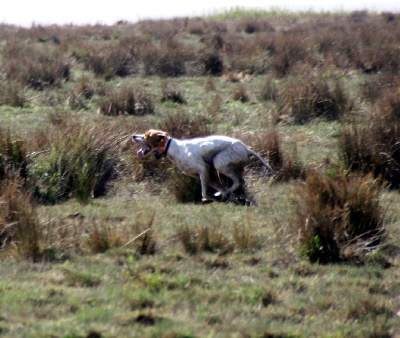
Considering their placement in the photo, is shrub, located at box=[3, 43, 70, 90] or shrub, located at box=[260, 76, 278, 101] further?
shrub, located at box=[3, 43, 70, 90]

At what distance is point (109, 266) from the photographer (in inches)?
261

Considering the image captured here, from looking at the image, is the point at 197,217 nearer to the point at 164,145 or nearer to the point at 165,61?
Result: the point at 164,145

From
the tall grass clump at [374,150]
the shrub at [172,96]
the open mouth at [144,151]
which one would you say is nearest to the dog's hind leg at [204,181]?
the open mouth at [144,151]

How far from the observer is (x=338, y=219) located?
723cm

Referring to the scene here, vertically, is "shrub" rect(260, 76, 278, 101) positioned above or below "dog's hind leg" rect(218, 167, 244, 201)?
above

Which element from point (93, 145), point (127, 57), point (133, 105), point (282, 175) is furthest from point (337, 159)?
point (127, 57)

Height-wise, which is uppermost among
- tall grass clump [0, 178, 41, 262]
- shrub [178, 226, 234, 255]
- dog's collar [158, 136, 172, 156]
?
dog's collar [158, 136, 172, 156]

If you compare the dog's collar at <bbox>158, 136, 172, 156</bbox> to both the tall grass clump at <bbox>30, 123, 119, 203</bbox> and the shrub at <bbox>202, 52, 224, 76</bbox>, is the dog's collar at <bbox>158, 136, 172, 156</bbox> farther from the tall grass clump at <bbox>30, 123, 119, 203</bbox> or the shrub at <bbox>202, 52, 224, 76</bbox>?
the shrub at <bbox>202, 52, 224, 76</bbox>

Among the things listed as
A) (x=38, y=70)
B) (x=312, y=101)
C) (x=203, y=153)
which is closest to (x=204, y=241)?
(x=203, y=153)

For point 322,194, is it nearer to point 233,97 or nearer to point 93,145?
point 93,145

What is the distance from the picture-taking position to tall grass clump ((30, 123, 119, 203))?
9656 millimetres

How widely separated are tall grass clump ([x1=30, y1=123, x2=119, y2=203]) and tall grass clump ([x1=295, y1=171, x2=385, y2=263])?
10.3ft

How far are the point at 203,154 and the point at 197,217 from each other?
103 cm

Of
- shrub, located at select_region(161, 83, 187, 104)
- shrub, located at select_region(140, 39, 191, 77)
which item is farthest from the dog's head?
shrub, located at select_region(140, 39, 191, 77)
